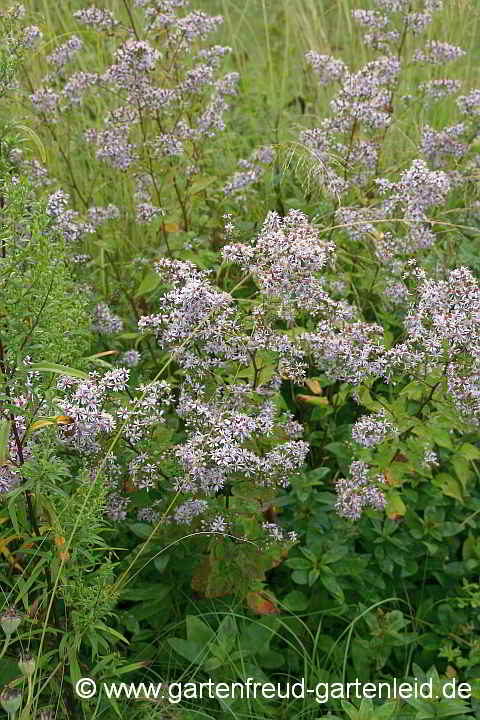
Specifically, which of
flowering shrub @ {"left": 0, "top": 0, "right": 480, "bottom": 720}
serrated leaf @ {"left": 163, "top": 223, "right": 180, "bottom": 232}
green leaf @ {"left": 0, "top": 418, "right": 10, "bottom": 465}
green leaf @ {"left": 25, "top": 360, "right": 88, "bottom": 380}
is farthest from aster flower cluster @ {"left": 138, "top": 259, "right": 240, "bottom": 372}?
serrated leaf @ {"left": 163, "top": 223, "right": 180, "bottom": 232}

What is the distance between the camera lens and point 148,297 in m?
3.70

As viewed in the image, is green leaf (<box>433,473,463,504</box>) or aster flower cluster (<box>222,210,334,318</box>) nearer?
aster flower cluster (<box>222,210,334,318</box>)

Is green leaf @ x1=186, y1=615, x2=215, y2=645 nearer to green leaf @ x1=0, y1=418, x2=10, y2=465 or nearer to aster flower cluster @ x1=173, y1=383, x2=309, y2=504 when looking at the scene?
aster flower cluster @ x1=173, y1=383, x2=309, y2=504

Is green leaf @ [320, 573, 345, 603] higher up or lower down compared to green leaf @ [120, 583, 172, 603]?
lower down

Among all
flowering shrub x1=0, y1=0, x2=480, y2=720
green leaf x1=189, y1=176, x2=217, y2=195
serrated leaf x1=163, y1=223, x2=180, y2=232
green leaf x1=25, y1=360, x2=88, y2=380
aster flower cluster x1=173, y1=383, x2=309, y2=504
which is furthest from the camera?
serrated leaf x1=163, y1=223, x2=180, y2=232

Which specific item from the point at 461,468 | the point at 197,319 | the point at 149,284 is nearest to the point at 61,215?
the point at 149,284

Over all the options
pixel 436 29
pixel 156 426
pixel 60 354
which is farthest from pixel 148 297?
pixel 436 29

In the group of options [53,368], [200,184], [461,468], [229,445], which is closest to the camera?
[53,368]

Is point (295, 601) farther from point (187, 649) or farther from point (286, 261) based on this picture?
point (286, 261)

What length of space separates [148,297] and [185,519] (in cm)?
143

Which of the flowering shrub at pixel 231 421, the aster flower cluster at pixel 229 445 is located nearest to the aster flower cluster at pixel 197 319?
the flowering shrub at pixel 231 421

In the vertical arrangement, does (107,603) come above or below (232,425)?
below

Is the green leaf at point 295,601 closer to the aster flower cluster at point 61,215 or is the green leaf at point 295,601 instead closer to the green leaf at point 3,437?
the green leaf at point 3,437

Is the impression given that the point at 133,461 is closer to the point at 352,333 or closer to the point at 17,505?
the point at 17,505
